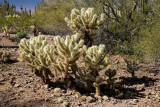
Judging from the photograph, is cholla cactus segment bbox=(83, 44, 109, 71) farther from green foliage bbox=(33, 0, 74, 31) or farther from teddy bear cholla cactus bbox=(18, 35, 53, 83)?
green foliage bbox=(33, 0, 74, 31)

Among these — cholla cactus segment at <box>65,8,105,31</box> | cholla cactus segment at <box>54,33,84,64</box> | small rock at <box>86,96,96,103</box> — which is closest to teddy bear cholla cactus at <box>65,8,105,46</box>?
cholla cactus segment at <box>65,8,105,31</box>

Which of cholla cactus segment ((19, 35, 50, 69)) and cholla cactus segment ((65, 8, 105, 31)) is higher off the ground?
cholla cactus segment ((65, 8, 105, 31))

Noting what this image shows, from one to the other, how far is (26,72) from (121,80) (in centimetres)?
347

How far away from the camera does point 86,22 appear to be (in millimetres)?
6816

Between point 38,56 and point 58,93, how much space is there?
3.93 feet

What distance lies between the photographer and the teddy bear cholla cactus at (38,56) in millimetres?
4963

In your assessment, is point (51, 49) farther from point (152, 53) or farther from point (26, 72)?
point (152, 53)

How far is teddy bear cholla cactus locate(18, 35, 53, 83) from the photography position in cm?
496

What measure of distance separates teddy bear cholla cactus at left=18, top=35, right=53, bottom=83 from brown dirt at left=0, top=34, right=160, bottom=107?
0.37m

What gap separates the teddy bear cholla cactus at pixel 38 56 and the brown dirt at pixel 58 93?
375mm

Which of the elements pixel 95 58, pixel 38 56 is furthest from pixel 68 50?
pixel 38 56

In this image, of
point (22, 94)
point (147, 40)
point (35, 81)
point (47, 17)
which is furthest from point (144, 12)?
point (47, 17)

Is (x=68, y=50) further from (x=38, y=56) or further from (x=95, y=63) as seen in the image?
(x=38, y=56)

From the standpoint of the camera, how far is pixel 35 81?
565 centimetres
